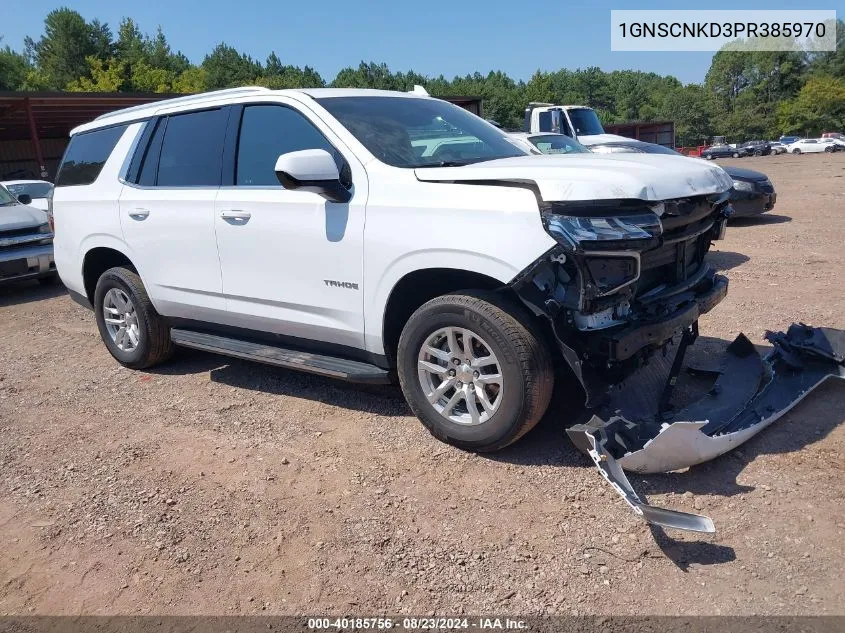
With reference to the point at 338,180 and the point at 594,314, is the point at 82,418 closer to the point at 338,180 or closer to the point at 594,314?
the point at 338,180

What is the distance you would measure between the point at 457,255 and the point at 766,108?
10133cm

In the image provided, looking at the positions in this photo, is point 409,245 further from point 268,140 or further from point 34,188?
point 34,188

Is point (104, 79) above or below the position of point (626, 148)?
above

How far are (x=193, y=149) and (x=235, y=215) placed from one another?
0.79 m

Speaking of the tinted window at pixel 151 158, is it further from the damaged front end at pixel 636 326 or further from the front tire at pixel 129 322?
the damaged front end at pixel 636 326

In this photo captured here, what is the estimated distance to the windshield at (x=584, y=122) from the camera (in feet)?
51.2

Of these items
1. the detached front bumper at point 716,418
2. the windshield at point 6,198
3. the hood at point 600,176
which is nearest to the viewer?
the detached front bumper at point 716,418

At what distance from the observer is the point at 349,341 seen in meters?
4.08

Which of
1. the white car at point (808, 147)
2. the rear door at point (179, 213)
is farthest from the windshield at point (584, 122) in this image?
the white car at point (808, 147)

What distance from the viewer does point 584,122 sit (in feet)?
52.1

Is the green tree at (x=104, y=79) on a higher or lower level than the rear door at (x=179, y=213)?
higher

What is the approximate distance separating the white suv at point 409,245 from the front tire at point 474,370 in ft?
0.04

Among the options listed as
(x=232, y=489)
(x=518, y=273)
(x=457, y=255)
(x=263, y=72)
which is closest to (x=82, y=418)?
(x=232, y=489)

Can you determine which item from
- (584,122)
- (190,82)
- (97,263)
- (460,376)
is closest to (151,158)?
(97,263)
